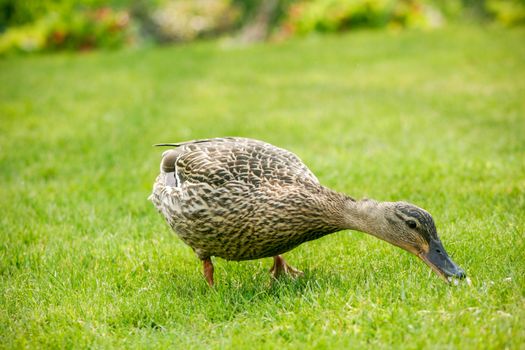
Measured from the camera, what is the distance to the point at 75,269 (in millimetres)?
4602

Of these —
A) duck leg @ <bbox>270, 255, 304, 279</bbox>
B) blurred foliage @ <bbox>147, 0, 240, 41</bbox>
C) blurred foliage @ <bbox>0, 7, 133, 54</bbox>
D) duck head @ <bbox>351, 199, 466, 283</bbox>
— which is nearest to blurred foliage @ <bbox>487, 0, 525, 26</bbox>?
blurred foliage @ <bbox>147, 0, 240, 41</bbox>

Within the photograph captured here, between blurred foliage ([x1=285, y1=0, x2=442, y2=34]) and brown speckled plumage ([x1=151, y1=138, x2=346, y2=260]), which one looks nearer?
brown speckled plumage ([x1=151, y1=138, x2=346, y2=260])

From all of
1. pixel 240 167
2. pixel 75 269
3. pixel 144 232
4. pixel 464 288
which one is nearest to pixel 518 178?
pixel 464 288

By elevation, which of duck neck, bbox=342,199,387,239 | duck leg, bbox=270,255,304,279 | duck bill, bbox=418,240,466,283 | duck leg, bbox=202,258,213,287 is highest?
duck neck, bbox=342,199,387,239

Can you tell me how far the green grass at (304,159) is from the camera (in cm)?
362

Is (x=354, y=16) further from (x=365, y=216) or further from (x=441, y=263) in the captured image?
(x=441, y=263)

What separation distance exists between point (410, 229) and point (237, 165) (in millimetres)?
1260

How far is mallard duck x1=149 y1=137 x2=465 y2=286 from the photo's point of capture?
12.3 feet

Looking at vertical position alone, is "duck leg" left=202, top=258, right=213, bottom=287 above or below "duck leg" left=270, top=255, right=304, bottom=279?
above

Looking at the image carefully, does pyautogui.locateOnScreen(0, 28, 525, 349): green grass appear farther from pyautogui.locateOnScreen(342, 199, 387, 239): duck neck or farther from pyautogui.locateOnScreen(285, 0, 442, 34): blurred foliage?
pyautogui.locateOnScreen(285, 0, 442, 34): blurred foliage

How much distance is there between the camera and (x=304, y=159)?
715 centimetres

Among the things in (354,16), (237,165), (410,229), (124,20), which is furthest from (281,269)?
(124,20)

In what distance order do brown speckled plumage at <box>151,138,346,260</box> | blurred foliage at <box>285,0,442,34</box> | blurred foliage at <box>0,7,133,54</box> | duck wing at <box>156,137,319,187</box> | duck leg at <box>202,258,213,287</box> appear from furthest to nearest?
blurred foliage at <box>285,0,442,34</box>
blurred foliage at <box>0,7,133,54</box>
duck leg at <box>202,258,213,287</box>
duck wing at <box>156,137,319,187</box>
brown speckled plumage at <box>151,138,346,260</box>

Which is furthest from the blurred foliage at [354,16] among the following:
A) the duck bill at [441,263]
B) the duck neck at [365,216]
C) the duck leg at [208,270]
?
the duck bill at [441,263]
